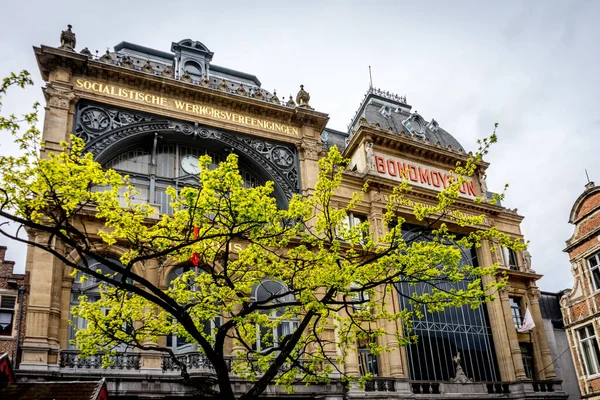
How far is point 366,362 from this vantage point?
1021 inches

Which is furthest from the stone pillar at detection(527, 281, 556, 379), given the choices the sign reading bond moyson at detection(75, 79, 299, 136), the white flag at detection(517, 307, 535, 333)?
the sign reading bond moyson at detection(75, 79, 299, 136)

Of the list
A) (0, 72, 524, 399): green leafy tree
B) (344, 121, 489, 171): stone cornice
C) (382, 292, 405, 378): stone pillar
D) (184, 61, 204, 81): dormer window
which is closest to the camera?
(0, 72, 524, 399): green leafy tree

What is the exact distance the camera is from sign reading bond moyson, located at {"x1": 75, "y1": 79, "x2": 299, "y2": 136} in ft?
81.8

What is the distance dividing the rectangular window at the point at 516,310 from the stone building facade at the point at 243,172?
0.06 m

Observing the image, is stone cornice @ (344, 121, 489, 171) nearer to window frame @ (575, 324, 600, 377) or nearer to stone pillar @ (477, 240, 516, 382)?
stone pillar @ (477, 240, 516, 382)

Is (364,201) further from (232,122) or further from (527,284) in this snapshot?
(527,284)

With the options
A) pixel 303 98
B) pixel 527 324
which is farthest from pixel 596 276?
pixel 303 98

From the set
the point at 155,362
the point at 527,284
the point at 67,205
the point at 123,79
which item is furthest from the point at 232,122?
the point at 527,284

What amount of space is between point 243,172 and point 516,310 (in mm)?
17131

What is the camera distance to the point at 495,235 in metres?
14.9

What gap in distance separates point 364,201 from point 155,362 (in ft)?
43.2

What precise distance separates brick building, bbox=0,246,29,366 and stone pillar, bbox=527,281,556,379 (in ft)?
82.1

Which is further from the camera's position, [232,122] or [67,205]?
[232,122]

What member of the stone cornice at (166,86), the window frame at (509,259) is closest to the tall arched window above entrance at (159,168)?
the stone cornice at (166,86)
